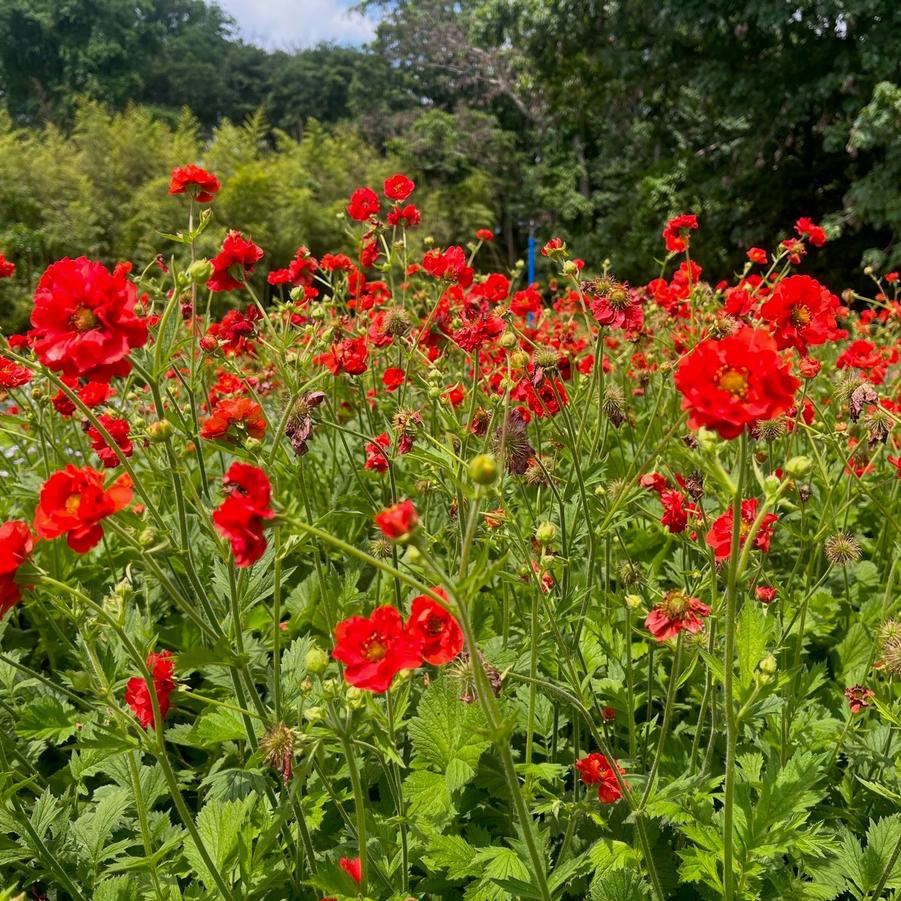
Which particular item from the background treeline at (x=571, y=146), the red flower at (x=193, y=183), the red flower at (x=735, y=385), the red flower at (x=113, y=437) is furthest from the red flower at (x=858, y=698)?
the background treeline at (x=571, y=146)

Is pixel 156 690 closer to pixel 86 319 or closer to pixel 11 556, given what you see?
pixel 11 556

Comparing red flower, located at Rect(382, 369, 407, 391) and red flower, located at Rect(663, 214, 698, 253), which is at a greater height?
red flower, located at Rect(663, 214, 698, 253)

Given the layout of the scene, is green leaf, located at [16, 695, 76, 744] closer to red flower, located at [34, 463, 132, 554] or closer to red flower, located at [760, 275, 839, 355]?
red flower, located at [34, 463, 132, 554]

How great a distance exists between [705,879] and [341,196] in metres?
18.9

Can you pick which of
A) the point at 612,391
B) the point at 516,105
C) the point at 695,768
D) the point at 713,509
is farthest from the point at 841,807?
the point at 516,105

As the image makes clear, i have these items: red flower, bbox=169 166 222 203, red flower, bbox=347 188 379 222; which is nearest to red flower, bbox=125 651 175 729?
red flower, bbox=169 166 222 203

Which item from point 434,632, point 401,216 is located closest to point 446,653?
point 434,632

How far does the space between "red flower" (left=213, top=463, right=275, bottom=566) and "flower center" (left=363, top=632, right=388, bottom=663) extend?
29 centimetres

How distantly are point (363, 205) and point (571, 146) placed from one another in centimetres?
1943

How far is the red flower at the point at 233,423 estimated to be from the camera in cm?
156

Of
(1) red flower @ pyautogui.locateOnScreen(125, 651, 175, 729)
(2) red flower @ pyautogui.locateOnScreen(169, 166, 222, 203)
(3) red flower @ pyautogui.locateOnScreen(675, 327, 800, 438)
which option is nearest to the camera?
(3) red flower @ pyautogui.locateOnScreen(675, 327, 800, 438)

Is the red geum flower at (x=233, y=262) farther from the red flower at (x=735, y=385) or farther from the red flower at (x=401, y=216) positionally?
the red flower at (x=735, y=385)

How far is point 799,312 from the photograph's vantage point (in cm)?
169

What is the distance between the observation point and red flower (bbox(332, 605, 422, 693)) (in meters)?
1.09
